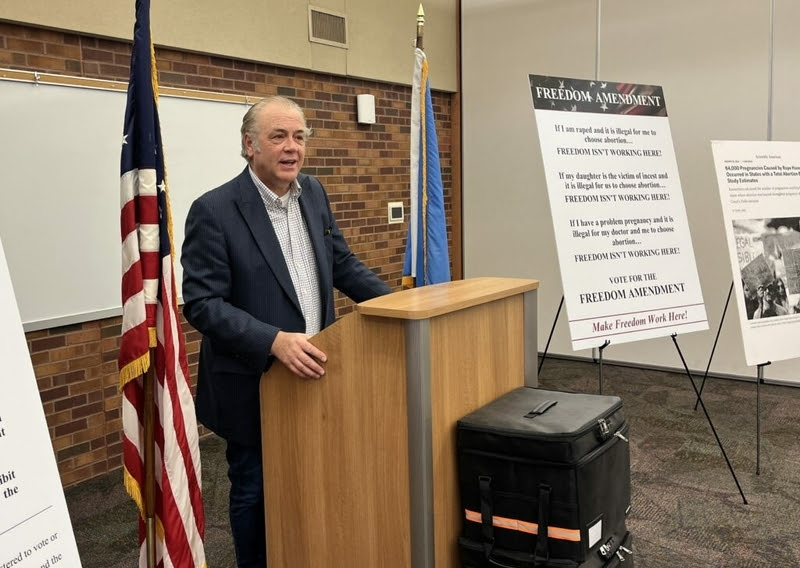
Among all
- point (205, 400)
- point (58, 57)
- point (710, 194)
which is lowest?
point (205, 400)

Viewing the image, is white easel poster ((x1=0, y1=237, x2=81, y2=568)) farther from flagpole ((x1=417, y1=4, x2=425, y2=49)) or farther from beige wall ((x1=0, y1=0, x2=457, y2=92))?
beige wall ((x1=0, y1=0, x2=457, y2=92))

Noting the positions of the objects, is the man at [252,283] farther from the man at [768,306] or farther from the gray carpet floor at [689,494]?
the man at [768,306]

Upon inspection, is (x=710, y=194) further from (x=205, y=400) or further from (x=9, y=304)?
(x=9, y=304)

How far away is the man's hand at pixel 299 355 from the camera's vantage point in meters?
1.83

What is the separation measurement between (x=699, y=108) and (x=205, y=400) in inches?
164

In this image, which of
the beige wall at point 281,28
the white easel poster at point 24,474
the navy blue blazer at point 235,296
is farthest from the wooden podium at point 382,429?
the beige wall at point 281,28

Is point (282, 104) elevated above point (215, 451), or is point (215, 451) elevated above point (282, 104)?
point (282, 104)

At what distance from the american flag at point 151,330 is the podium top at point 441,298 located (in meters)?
0.54

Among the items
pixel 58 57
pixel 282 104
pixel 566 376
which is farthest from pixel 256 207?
pixel 566 376

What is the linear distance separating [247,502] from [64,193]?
6.19 feet

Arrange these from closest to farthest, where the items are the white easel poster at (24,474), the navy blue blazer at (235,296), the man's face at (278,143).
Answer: the white easel poster at (24,474) < the navy blue blazer at (235,296) < the man's face at (278,143)

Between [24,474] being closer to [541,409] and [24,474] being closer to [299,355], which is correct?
[299,355]

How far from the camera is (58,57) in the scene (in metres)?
3.24

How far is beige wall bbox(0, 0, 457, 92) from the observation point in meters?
3.28
